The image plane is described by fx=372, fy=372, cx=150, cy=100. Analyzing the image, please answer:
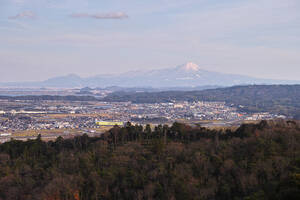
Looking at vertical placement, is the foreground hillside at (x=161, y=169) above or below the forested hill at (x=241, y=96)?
below

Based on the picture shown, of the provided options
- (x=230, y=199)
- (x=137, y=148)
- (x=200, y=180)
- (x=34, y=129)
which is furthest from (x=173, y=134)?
(x=34, y=129)

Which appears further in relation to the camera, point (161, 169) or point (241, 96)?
point (241, 96)

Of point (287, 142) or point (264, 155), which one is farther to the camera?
point (287, 142)

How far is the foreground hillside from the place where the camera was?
2262 centimetres

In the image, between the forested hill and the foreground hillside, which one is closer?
the foreground hillside

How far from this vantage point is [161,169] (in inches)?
1015

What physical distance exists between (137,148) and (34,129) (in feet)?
130

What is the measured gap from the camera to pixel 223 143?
3184 centimetres

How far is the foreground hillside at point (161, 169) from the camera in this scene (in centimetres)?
2262

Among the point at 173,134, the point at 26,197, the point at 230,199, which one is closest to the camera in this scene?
the point at 230,199

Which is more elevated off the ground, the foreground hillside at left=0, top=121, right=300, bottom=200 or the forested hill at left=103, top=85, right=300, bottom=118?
the forested hill at left=103, top=85, right=300, bottom=118

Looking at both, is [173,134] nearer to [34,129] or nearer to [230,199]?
[230,199]

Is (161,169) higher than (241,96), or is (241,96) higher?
(241,96)

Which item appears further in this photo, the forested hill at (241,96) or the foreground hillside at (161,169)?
the forested hill at (241,96)
